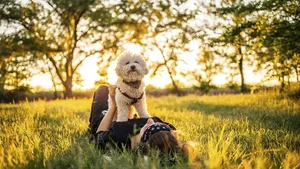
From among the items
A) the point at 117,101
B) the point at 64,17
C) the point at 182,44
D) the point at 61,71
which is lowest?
the point at 117,101

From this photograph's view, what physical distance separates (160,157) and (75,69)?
69.1 feet

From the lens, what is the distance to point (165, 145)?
3.46m

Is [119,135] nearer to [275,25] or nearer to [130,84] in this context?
[130,84]

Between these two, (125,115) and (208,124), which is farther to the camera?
(208,124)

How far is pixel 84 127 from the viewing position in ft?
21.7

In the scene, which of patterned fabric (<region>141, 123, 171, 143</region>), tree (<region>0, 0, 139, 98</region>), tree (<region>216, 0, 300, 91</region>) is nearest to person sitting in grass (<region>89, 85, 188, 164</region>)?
patterned fabric (<region>141, 123, 171, 143</region>)

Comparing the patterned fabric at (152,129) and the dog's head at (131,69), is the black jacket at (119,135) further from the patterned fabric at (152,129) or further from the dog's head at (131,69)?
the dog's head at (131,69)

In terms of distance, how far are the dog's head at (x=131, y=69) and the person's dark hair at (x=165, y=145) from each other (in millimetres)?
1701

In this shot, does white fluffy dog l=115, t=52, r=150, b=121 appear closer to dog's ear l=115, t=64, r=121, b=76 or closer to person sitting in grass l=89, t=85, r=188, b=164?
dog's ear l=115, t=64, r=121, b=76

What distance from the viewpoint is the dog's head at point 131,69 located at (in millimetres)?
5037

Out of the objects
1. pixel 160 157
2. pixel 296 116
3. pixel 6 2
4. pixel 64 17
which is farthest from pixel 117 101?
pixel 64 17

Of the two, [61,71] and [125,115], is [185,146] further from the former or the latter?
[61,71]

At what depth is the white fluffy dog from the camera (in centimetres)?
507

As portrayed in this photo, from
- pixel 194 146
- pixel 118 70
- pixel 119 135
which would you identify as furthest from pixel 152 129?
pixel 118 70
